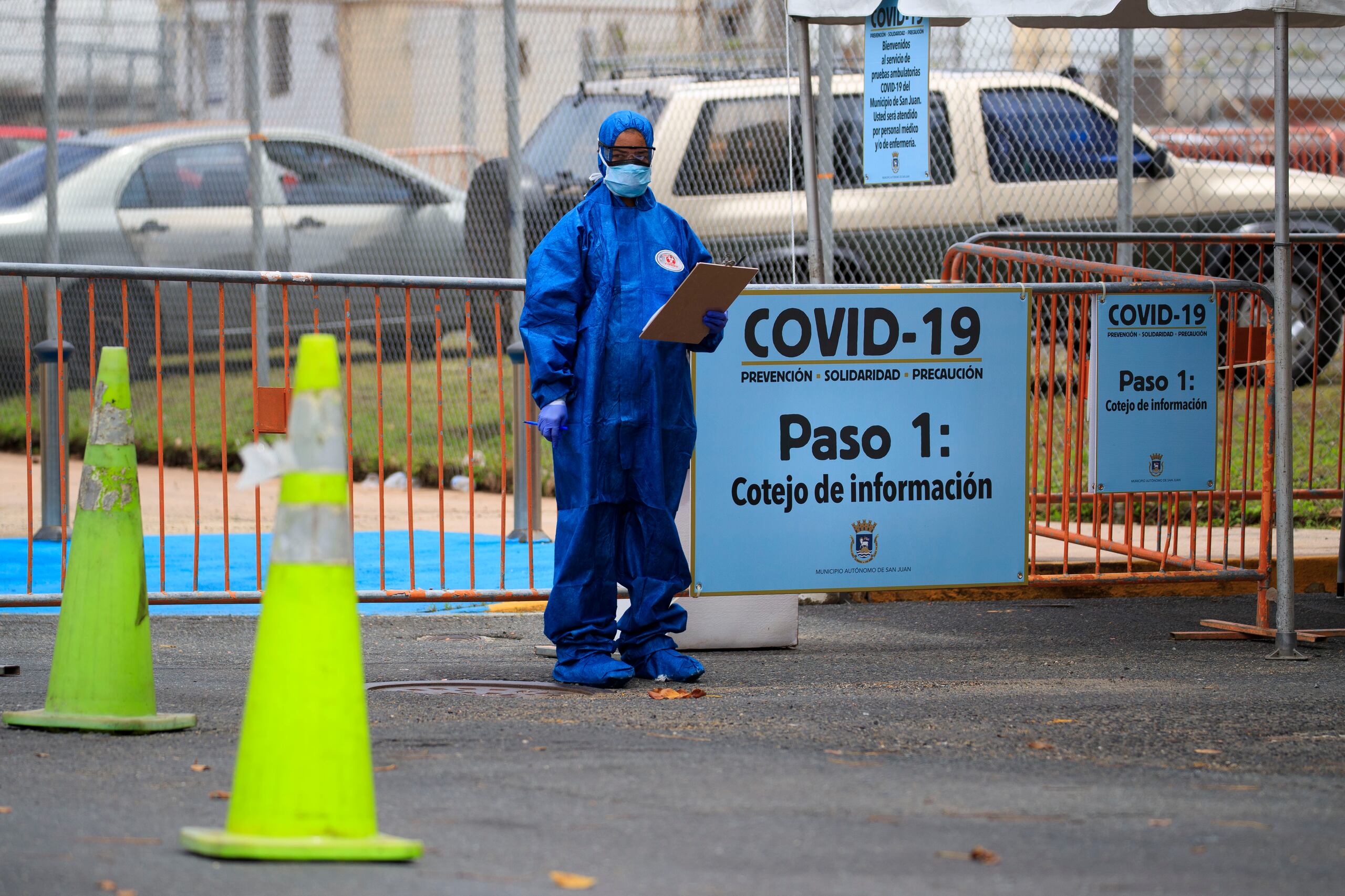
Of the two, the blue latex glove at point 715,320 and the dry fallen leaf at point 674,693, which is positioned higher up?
the blue latex glove at point 715,320

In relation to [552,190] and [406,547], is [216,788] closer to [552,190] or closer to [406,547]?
[406,547]

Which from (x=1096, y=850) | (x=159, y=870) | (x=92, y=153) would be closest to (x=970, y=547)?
(x=1096, y=850)

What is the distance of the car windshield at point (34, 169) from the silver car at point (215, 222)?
1cm

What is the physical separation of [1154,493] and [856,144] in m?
3.95

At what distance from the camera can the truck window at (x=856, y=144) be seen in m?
10.3

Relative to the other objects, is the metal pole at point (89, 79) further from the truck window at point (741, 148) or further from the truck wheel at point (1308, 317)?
the truck wheel at point (1308, 317)

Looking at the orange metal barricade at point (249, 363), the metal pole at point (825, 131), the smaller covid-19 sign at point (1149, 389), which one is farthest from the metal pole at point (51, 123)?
the smaller covid-19 sign at point (1149, 389)

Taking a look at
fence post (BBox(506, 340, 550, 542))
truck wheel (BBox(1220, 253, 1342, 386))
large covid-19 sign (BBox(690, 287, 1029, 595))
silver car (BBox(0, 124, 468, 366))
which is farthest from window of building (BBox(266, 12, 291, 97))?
large covid-19 sign (BBox(690, 287, 1029, 595))

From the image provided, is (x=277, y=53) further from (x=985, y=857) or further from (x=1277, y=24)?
(x=985, y=857)

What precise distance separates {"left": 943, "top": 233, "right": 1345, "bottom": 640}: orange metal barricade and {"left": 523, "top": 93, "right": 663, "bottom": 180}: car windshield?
7.55ft

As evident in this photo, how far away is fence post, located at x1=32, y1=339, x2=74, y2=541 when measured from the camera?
822cm

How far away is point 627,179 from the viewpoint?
568cm

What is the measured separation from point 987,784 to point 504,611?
11.8 ft

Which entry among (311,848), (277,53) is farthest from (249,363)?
(277,53)
